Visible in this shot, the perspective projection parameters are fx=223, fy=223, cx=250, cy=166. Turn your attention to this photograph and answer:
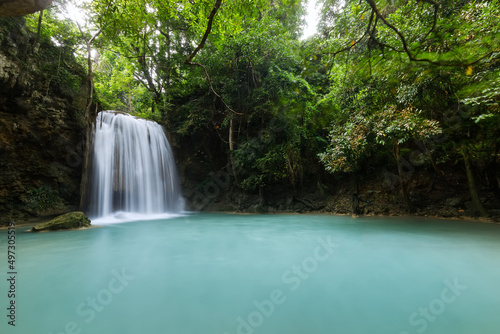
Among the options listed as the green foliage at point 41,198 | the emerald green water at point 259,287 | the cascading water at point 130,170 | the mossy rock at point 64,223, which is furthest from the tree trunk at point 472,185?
the green foliage at point 41,198

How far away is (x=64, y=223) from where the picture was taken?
624cm

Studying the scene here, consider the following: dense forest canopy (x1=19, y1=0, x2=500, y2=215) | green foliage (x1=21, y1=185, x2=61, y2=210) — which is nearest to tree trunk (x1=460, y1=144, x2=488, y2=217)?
dense forest canopy (x1=19, y1=0, x2=500, y2=215)

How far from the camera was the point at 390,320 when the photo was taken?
1.91 metres

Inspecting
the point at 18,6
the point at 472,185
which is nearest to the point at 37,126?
the point at 18,6

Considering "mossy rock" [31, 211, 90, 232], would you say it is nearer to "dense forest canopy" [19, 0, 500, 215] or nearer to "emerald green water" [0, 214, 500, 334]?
"emerald green water" [0, 214, 500, 334]

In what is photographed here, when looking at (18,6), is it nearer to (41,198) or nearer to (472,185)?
(41,198)

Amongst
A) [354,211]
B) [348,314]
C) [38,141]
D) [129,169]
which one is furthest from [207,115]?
[348,314]

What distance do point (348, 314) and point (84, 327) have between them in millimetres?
2262

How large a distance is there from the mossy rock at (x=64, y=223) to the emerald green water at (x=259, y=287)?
3.94 feet

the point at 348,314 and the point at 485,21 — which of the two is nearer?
the point at 348,314

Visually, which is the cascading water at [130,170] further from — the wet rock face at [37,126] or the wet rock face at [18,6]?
the wet rock face at [18,6]

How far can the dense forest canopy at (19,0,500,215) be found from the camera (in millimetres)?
3939

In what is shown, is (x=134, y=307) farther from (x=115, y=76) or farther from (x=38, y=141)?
(x=115, y=76)

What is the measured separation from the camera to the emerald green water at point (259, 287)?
1.88 m
